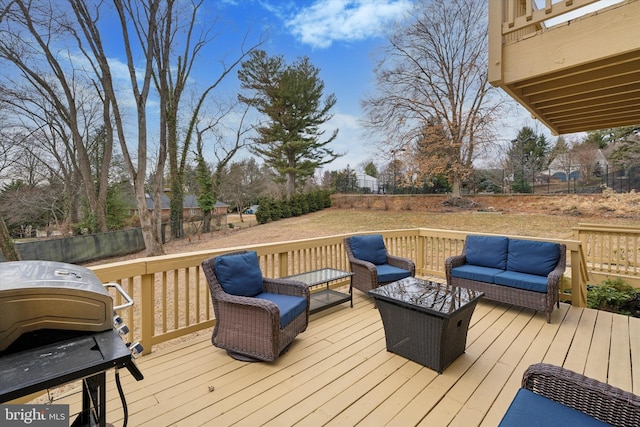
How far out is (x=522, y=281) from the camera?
332 centimetres

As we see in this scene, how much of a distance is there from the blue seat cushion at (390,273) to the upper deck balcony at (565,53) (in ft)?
7.76

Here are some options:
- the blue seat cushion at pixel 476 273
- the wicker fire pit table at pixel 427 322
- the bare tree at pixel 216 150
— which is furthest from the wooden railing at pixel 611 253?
the bare tree at pixel 216 150

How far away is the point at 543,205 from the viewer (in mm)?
9492

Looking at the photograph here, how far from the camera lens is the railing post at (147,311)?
2547mm

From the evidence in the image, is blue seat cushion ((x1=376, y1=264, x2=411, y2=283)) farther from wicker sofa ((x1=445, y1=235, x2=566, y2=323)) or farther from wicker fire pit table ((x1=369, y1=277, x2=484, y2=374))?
wicker fire pit table ((x1=369, y1=277, x2=484, y2=374))

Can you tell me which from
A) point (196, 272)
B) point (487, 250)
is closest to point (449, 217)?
point (487, 250)

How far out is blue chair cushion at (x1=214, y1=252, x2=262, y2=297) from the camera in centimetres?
256

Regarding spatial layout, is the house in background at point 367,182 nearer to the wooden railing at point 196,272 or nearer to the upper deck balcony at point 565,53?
the wooden railing at point 196,272

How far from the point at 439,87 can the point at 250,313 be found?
11.5 metres

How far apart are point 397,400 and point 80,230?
11.6 m

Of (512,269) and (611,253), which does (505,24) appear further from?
(611,253)

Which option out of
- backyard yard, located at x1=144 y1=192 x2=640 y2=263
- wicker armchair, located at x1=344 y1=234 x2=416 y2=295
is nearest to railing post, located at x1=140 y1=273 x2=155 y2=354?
wicker armchair, located at x1=344 y1=234 x2=416 y2=295

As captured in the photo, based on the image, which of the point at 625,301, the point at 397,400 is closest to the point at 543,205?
the point at 625,301

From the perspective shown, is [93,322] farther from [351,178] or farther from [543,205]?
[351,178]
